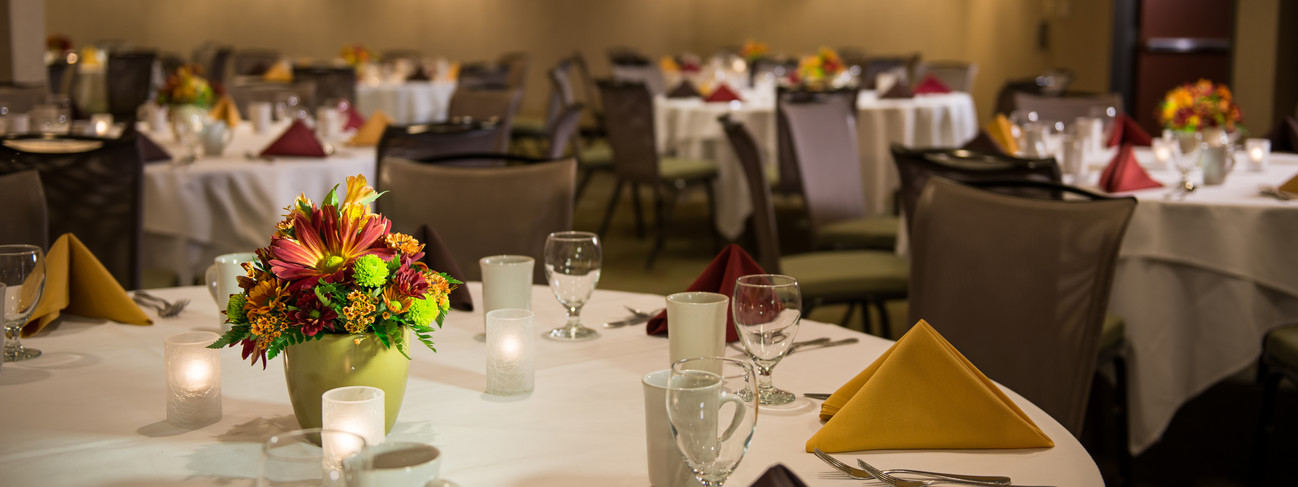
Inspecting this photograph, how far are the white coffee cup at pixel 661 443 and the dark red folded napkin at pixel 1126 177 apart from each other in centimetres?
246

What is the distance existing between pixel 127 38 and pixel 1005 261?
13.5 metres

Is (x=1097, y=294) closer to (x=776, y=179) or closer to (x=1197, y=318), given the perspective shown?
(x=1197, y=318)

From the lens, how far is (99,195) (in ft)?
9.70

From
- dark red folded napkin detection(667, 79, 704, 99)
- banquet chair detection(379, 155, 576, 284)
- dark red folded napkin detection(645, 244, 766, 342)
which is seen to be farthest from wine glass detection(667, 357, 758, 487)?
dark red folded napkin detection(667, 79, 704, 99)

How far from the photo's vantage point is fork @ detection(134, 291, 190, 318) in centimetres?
184

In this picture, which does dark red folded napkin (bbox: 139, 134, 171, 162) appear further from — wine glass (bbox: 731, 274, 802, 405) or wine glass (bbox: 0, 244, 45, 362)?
wine glass (bbox: 731, 274, 802, 405)

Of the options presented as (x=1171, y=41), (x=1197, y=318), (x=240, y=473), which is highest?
(x=1171, y=41)

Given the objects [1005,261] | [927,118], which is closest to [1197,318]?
[1005,261]

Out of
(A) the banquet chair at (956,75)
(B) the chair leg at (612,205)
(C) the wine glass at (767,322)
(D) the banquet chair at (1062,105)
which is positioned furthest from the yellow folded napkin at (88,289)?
(A) the banquet chair at (956,75)

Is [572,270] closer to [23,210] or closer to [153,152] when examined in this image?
[23,210]

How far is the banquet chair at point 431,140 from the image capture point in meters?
3.35

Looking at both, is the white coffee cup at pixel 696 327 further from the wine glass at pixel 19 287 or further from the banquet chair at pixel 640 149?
the banquet chair at pixel 640 149

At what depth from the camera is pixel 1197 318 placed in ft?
9.56

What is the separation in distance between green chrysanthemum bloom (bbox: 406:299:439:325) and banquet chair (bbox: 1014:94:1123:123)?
13.9ft
